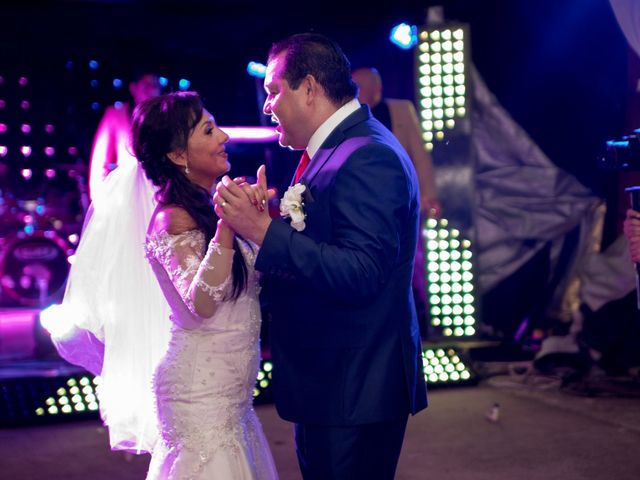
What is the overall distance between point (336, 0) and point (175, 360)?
14.8 ft

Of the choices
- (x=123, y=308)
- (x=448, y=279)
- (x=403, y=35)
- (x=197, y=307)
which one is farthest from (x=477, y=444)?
(x=403, y=35)

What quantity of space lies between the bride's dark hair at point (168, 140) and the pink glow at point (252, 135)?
4.57m

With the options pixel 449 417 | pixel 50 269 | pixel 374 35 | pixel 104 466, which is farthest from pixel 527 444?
pixel 50 269

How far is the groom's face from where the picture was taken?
2291 mm

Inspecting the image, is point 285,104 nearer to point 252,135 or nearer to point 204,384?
point 204,384

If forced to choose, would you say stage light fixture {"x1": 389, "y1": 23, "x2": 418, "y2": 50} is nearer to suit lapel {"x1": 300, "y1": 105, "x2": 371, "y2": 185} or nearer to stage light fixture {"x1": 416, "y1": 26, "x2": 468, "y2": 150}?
stage light fixture {"x1": 416, "y1": 26, "x2": 468, "y2": 150}

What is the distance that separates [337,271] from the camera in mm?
Result: 2008

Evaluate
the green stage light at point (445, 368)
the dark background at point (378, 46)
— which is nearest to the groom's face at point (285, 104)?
the green stage light at point (445, 368)

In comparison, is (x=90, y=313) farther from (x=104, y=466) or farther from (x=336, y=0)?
(x=336, y=0)

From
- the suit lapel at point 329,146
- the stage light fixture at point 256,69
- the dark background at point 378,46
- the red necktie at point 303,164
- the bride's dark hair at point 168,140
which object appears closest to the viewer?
the suit lapel at point 329,146

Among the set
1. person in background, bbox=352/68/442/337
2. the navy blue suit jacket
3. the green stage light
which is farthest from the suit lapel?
the green stage light

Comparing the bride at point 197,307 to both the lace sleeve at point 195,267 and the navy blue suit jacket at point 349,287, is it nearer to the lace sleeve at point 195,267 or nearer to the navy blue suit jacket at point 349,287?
the lace sleeve at point 195,267

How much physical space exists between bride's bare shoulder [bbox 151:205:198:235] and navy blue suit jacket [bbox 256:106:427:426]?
424 mm

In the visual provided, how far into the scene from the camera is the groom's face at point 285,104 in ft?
7.52
